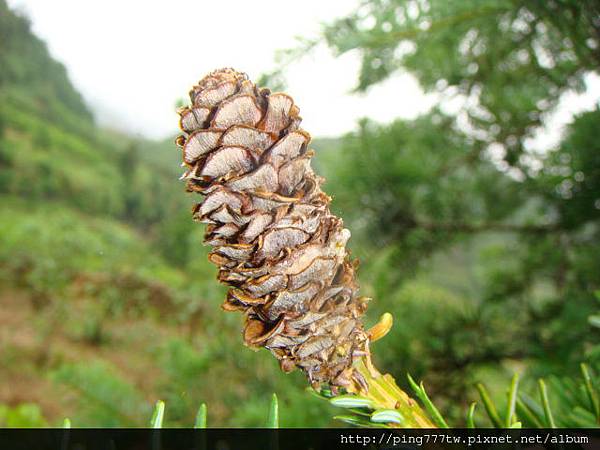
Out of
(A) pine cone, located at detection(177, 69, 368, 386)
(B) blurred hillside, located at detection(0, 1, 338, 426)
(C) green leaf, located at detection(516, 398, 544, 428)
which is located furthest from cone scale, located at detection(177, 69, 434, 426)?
(B) blurred hillside, located at detection(0, 1, 338, 426)

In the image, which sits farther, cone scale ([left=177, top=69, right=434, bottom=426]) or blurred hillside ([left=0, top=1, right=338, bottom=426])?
blurred hillside ([left=0, top=1, right=338, bottom=426])

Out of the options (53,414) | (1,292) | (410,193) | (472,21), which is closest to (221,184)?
(472,21)

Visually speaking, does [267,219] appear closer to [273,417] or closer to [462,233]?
[273,417]

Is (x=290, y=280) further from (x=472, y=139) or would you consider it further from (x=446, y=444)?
(x=472, y=139)

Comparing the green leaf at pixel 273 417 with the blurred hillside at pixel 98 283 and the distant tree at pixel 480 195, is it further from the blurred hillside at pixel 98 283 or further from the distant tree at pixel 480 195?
the distant tree at pixel 480 195

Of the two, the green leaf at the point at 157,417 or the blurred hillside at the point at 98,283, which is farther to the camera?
the blurred hillside at the point at 98,283

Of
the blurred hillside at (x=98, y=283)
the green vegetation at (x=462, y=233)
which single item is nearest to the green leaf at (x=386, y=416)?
the green vegetation at (x=462, y=233)

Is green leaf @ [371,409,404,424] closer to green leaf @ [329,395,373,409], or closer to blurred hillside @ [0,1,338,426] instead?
green leaf @ [329,395,373,409]

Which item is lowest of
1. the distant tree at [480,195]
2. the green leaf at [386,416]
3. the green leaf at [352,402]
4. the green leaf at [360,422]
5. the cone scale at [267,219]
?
the green leaf at [360,422]
